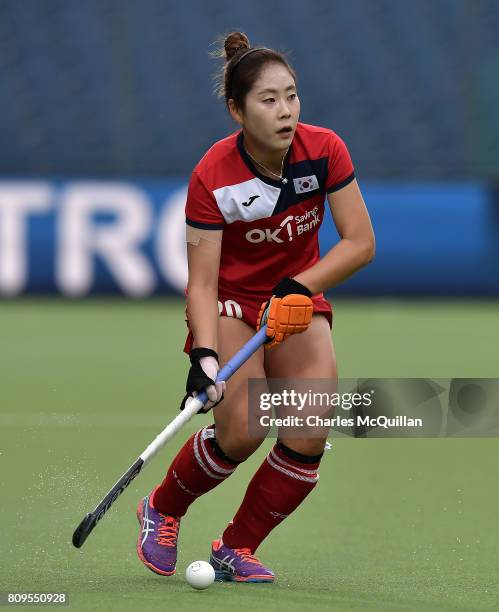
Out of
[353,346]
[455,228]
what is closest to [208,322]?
[353,346]

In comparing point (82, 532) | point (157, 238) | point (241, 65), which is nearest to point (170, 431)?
point (82, 532)

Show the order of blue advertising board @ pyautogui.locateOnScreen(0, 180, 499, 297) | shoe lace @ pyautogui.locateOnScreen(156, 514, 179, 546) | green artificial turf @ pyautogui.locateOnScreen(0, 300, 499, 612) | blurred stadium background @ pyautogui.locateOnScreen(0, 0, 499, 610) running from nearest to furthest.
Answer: green artificial turf @ pyautogui.locateOnScreen(0, 300, 499, 612) → shoe lace @ pyautogui.locateOnScreen(156, 514, 179, 546) → blurred stadium background @ pyautogui.locateOnScreen(0, 0, 499, 610) → blue advertising board @ pyautogui.locateOnScreen(0, 180, 499, 297)

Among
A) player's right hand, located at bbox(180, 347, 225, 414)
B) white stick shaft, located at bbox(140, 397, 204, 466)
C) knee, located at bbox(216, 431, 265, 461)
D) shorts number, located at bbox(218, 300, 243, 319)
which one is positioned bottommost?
knee, located at bbox(216, 431, 265, 461)

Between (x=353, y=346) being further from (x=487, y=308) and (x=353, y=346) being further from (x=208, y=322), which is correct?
(x=208, y=322)

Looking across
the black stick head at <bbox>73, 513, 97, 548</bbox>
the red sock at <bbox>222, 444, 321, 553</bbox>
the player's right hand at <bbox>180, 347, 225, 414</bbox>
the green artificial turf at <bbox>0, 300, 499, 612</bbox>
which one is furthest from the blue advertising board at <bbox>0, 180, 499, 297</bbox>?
the black stick head at <bbox>73, 513, 97, 548</bbox>

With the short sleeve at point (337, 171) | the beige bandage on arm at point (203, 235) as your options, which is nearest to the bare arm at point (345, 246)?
the short sleeve at point (337, 171)

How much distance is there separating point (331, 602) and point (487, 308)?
7.92 m

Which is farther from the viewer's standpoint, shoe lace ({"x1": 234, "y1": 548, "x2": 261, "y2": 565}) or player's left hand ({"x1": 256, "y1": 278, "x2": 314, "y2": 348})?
shoe lace ({"x1": 234, "y1": 548, "x2": 261, "y2": 565})

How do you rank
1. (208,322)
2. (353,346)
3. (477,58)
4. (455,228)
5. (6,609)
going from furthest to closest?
(477,58) < (455,228) < (353,346) < (208,322) < (6,609)

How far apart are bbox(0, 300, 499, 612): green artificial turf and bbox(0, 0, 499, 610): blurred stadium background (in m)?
0.02

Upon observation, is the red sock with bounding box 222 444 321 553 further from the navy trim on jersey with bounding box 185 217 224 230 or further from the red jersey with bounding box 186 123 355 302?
the navy trim on jersey with bounding box 185 217 224 230

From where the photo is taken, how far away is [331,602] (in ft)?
12.6

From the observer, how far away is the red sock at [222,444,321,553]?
4.21m

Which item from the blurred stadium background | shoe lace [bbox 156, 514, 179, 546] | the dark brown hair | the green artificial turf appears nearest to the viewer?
the green artificial turf
